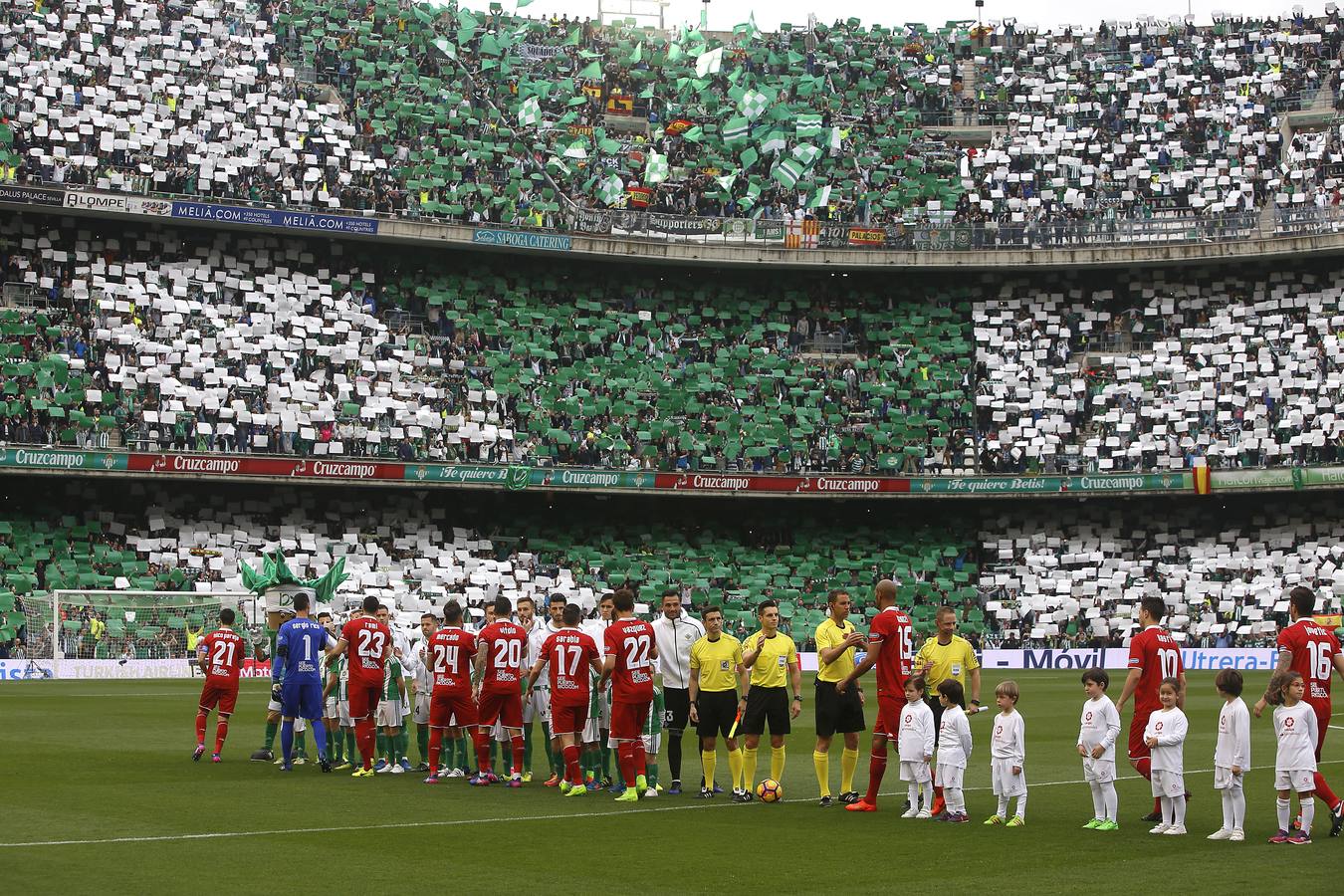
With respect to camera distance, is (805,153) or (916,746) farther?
(805,153)

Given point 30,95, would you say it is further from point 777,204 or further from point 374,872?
point 374,872

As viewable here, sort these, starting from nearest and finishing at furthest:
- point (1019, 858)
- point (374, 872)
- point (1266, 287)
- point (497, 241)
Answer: point (374, 872) → point (1019, 858) → point (497, 241) → point (1266, 287)

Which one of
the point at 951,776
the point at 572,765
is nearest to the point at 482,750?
the point at 572,765

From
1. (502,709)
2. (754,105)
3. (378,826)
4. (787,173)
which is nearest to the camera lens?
(378,826)

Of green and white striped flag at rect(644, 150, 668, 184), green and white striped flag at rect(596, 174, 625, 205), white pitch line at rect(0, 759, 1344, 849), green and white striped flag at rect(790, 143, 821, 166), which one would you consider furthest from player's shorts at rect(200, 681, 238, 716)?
green and white striped flag at rect(790, 143, 821, 166)

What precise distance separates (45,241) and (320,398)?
9851 millimetres

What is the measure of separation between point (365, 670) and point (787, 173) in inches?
1769

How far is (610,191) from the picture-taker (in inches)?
2430

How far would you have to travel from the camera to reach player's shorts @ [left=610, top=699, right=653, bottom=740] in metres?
19.2

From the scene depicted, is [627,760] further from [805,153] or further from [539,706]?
[805,153]

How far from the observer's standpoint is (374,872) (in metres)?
13.8

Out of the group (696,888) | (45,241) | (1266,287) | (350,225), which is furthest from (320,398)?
(696,888)

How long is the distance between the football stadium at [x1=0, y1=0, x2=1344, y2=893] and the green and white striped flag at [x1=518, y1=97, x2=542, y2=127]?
0.19 metres

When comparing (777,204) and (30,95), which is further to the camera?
(777,204)
